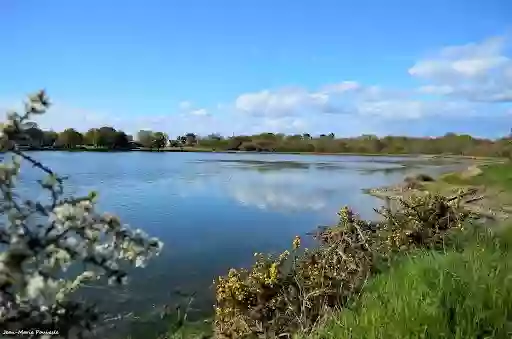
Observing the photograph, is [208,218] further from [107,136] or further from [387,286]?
[107,136]

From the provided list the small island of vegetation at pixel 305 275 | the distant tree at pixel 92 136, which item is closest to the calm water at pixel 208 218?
the small island of vegetation at pixel 305 275

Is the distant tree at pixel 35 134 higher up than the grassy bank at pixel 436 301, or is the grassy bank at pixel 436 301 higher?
the distant tree at pixel 35 134

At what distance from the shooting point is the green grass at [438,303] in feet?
13.3

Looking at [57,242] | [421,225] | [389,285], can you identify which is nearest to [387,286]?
[389,285]

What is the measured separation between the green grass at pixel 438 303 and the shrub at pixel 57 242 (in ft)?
8.74

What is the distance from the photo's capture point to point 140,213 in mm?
19469

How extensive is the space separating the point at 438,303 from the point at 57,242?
333 centimetres

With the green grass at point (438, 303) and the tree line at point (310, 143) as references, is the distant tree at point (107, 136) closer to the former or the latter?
the tree line at point (310, 143)

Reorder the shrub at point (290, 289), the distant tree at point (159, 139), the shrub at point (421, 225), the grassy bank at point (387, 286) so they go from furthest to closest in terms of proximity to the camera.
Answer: the distant tree at point (159, 139) → the shrub at point (421, 225) → the shrub at point (290, 289) → the grassy bank at point (387, 286)

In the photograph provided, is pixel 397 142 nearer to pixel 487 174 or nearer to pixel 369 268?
pixel 487 174

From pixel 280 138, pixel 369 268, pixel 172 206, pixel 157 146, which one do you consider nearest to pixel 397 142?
pixel 280 138

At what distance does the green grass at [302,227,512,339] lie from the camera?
4.05m

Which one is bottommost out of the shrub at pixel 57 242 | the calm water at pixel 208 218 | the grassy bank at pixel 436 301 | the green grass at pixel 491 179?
the calm water at pixel 208 218

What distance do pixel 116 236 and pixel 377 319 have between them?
2.90 m
